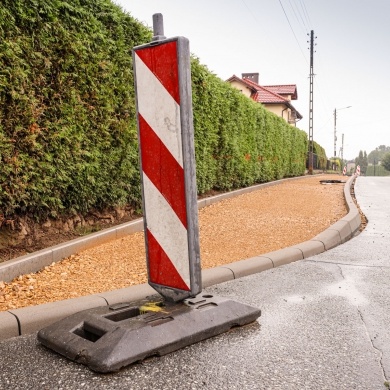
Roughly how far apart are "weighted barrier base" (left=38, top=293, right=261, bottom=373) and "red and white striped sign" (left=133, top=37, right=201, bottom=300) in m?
0.17

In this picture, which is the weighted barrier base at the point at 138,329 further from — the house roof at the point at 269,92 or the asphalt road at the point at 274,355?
the house roof at the point at 269,92

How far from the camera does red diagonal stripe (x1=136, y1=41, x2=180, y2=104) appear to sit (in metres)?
2.57

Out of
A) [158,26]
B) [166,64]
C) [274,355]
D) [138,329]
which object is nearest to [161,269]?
[138,329]

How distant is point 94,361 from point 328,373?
120 cm

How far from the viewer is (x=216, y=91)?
35.7ft

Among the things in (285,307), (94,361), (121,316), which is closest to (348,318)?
(285,307)

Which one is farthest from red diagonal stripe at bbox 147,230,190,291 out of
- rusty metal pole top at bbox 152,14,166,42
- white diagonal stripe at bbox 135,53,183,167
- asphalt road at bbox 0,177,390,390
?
rusty metal pole top at bbox 152,14,166,42

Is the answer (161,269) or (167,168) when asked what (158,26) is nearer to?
(167,168)

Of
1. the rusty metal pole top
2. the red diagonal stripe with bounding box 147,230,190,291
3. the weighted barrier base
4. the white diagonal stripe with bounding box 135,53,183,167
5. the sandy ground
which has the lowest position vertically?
the sandy ground

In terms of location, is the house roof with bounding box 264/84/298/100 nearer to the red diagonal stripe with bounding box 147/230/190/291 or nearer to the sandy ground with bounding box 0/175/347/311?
the sandy ground with bounding box 0/175/347/311

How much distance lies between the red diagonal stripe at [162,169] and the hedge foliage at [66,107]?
2152mm

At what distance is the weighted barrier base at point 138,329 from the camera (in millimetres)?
2227

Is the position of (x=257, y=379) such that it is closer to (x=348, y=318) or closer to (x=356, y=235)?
(x=348, y=318)

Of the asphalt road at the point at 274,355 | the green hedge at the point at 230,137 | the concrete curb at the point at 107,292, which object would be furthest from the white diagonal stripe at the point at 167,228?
the green hedge at the point at 230,137
